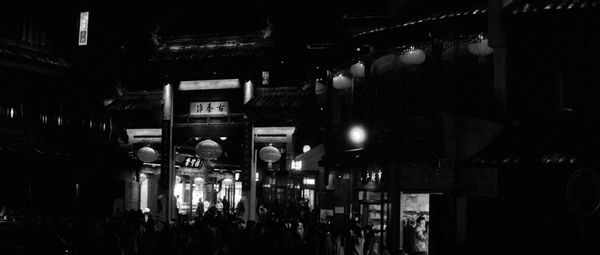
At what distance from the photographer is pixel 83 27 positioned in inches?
1182

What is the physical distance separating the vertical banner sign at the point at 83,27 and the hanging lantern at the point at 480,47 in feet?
63.4

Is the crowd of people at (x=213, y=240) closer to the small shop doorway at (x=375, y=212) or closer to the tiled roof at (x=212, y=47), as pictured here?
the small shop doorway at (x=375, y=212)

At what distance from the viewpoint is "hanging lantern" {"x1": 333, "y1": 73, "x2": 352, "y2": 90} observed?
73.3 feet

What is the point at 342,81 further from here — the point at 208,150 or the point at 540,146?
the point at 540,146

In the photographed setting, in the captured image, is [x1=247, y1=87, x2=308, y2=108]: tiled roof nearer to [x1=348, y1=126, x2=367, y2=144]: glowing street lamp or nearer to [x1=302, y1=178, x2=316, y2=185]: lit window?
[x1=348, y1=126, x2=367, y2=144]: glowing street lamp

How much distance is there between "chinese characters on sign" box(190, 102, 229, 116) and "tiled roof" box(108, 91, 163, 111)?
165 cm

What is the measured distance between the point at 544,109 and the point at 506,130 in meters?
1.04

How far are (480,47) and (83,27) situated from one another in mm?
19860

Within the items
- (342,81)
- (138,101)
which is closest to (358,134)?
(342,81)

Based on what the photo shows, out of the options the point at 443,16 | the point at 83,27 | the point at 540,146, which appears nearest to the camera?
the point at 540,146

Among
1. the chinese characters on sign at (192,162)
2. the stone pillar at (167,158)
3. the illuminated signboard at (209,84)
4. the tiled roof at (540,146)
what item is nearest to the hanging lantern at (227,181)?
the chinese characters on sign at (192,162)

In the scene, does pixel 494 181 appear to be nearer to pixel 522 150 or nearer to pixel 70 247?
pixel 522 150

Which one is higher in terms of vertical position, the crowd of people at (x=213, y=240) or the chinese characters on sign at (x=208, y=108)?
the chinese characters on sign at (x=208, y=108)

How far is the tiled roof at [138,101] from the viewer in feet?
100
